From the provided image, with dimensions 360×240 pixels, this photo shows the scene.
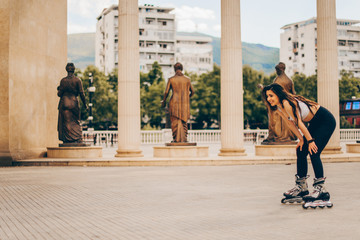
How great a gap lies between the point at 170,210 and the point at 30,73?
49.2ft

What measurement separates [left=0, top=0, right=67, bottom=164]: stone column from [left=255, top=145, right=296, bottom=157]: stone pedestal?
9.71m

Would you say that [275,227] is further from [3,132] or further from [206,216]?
[3,132]

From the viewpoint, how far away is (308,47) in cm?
12069

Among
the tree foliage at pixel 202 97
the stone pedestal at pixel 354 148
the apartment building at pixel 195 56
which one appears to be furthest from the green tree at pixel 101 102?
the apartment building at pixel 195 56

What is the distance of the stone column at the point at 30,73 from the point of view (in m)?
19.8

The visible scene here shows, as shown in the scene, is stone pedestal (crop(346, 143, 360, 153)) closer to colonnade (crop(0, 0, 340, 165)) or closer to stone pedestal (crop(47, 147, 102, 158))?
colonnade (crop(0, 0, 340, 165))

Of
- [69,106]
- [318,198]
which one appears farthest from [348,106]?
[318,198]

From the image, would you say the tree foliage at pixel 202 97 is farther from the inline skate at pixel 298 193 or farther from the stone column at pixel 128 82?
the inline skate at pixel 298 193

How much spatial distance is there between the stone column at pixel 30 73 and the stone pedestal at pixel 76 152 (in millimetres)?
1170

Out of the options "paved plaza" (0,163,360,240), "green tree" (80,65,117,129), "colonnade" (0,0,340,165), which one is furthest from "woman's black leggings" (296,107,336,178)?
"green tree" (80,65,117,129)

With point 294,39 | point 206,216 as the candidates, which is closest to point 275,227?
point 206,216

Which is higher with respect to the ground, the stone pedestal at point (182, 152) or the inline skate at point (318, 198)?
the stone pedestal at point (182, 152)

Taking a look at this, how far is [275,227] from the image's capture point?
22.0 feet

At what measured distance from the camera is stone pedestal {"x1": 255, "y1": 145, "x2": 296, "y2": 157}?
20531 mm
